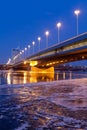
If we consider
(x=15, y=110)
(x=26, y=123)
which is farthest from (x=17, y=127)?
(x=15, y=110)

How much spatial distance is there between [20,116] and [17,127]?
6.80 feet

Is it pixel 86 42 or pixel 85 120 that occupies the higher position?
pixel 86 42

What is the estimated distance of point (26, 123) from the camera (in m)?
10.0

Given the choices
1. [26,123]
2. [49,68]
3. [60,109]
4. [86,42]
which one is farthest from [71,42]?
[49,68]

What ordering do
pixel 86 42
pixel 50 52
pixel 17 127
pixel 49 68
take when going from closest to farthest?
pixel 17 127 → pixel 86 42 → pixel 50 52 → pixel 49 68

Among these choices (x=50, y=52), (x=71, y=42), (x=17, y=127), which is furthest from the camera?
(x=50, y=52)

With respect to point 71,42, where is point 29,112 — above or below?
below

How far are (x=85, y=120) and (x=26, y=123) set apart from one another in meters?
2.07

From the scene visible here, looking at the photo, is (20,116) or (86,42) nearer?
(20,116)

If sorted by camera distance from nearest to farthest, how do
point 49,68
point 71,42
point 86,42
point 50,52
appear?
point 86,42 < point 71,42 < point 50,52 < point 49,68

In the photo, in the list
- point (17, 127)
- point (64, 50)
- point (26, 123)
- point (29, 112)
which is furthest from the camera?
point (64, 50)

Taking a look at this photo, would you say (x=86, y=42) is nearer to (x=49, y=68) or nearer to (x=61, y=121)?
(x=61, y=121)

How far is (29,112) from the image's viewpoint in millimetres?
12438

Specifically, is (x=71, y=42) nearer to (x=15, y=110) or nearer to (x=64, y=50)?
(x=64, y=50)
